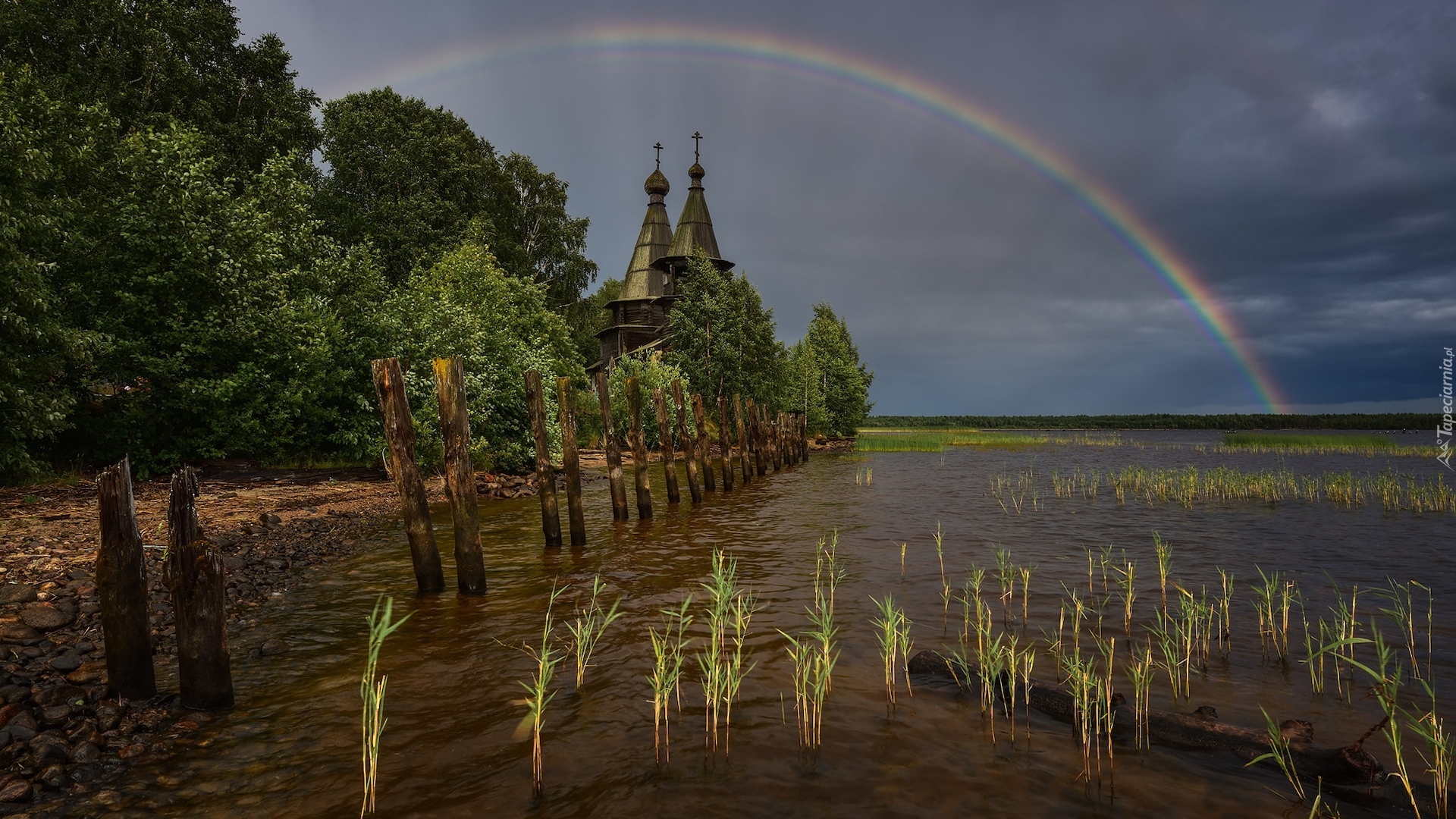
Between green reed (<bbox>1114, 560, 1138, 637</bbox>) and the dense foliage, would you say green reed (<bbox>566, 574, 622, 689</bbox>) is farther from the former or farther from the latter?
the dense foliage

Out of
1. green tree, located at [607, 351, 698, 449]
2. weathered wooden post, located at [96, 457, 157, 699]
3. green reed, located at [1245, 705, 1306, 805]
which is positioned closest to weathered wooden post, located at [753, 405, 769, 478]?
green tree, located at [607, 351, 698, 449]

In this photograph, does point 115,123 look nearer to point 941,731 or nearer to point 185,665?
point 185,665

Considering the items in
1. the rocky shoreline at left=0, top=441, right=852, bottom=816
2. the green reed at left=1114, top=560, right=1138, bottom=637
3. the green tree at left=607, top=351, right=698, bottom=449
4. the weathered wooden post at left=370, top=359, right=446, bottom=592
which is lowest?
the green reed at left=1114, top=560, right=1138, bottom=637

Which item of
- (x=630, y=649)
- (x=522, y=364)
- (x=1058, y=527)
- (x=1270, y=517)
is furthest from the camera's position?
(x=522, y=364)

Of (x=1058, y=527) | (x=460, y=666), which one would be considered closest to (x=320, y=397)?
(x=460, y=666)

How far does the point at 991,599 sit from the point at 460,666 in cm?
687

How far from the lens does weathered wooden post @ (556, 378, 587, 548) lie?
12453 millimetres

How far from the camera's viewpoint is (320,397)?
65.9 feet

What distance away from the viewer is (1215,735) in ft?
15.5

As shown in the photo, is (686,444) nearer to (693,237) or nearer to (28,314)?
(28,314)

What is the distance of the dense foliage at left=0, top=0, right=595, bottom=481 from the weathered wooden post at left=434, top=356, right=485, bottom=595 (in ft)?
31.1

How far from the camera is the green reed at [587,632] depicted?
555 cm

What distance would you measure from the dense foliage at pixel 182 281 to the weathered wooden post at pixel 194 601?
11006mm

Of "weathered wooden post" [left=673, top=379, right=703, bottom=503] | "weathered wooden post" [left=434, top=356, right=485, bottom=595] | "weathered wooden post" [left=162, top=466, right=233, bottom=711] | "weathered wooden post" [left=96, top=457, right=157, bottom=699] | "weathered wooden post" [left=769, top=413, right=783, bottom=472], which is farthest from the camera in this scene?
"weathered wooden post" [left=769, top=413, right=783, bottom=472]
